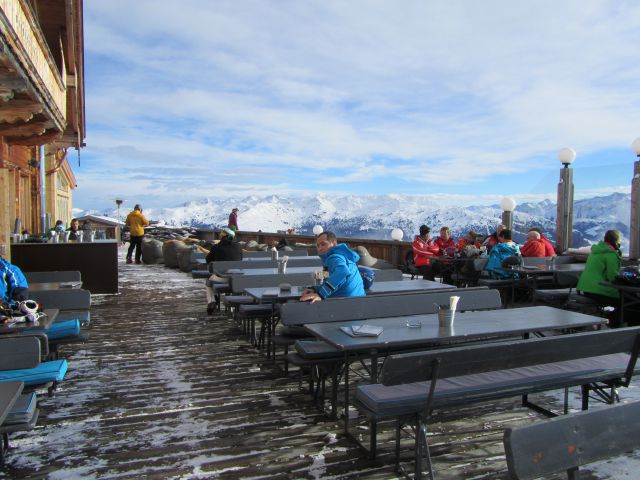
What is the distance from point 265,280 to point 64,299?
2211 millimetres

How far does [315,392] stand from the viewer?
4.37 metres

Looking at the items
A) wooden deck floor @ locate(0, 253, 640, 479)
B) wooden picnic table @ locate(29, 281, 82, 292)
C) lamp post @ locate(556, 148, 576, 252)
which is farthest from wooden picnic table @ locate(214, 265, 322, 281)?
lamp post @ locate(556, 148, 576, 252)

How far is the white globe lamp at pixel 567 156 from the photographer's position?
33.2 feet

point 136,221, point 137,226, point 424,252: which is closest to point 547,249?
point 424,252

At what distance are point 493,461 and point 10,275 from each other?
4.35 metres

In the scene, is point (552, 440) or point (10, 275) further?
point (10, 275)

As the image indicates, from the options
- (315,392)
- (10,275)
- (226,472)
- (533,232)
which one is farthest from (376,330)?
(533,232)

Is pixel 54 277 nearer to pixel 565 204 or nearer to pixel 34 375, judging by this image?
pixel 34 375

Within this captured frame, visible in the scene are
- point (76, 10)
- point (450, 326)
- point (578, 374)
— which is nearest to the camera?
point (578, 374)

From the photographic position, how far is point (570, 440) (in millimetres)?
2004

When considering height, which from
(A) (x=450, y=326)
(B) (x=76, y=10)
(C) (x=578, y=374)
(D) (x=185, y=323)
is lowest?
(D) (x=185, y=323)

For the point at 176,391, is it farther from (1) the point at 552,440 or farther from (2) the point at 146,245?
(2) the point at 146,245

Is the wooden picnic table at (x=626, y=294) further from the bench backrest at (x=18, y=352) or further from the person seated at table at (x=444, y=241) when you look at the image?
the bench backrest at (x=18, y=352)

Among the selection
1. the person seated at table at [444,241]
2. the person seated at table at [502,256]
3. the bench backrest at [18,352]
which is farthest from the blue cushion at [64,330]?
the person seated at table at [444,241]
